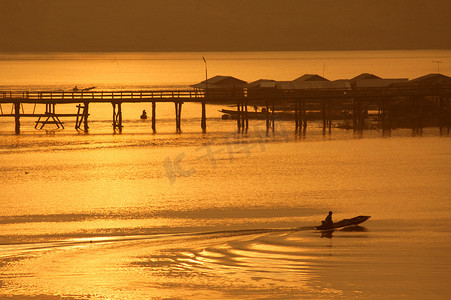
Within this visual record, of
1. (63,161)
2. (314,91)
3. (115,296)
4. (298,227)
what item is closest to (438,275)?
(298,227)

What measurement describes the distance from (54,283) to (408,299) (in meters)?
13.2

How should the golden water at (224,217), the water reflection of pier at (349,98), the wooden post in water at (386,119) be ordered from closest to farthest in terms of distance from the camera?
1. the golden water at (224,217)
2. the water reflection of pier at (349,98)
3. the wooden post in water at (386,119)

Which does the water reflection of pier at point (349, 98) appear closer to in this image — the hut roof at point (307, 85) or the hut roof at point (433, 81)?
the hut roof at point (433, 81)

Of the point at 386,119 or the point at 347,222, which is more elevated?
the point at 386,119

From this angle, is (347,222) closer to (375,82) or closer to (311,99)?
(311,99)

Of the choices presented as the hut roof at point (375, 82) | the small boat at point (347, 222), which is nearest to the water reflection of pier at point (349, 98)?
the hut roof at point (375, 82)

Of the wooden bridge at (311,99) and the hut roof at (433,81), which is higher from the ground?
the hut roof at (433,81)

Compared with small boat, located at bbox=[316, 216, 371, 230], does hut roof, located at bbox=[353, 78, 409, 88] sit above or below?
above

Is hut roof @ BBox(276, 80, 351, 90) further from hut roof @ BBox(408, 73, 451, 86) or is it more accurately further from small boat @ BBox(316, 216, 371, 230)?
small boat @ BBox(316, 216, 371, 230)

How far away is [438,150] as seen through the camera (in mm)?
68750

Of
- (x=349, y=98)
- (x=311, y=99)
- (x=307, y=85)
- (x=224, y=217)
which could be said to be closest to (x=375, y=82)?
(x=307, y=85)

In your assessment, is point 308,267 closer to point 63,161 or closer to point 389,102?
point 63,161

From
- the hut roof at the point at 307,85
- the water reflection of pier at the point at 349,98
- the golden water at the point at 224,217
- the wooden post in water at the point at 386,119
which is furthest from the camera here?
the hut roof at the point at 307,85

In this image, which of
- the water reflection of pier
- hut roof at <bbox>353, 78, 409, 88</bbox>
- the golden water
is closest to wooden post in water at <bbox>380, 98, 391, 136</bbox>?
the water reflection of pier
